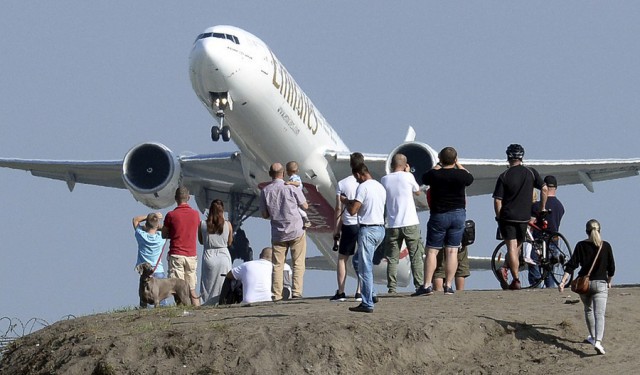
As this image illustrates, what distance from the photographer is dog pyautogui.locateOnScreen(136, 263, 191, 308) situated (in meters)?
16.0

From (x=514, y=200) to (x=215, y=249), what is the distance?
403cm

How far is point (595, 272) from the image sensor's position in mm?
12406

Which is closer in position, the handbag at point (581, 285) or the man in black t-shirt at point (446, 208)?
the handbag at point (581, 285)

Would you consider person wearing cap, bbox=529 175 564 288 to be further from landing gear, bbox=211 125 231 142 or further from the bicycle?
landing gear, bbox=211 125 231 142

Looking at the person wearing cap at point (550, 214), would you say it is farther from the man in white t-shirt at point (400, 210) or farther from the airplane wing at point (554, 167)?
the airplane wing at point (554, 167)

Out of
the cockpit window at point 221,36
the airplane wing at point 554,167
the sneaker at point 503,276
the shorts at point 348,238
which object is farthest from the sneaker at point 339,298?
the airplane wing at point 554,167

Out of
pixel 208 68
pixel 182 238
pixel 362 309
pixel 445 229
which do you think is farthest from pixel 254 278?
pixel 208 68

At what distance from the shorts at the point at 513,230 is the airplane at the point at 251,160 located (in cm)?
1134

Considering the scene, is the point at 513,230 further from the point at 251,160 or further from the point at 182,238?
the point at 251,160

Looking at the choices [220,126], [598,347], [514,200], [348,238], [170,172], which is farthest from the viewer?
[170,172]

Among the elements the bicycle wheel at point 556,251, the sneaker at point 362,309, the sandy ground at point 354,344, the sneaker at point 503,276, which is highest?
the bicycle wheel at point 556,251

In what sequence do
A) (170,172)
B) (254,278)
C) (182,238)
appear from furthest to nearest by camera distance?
1. (170,172)
2. (182,238)
3. (254,278)

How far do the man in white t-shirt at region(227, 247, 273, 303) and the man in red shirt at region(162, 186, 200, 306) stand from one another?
0.64m

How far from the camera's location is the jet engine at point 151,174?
30741 millimetres
